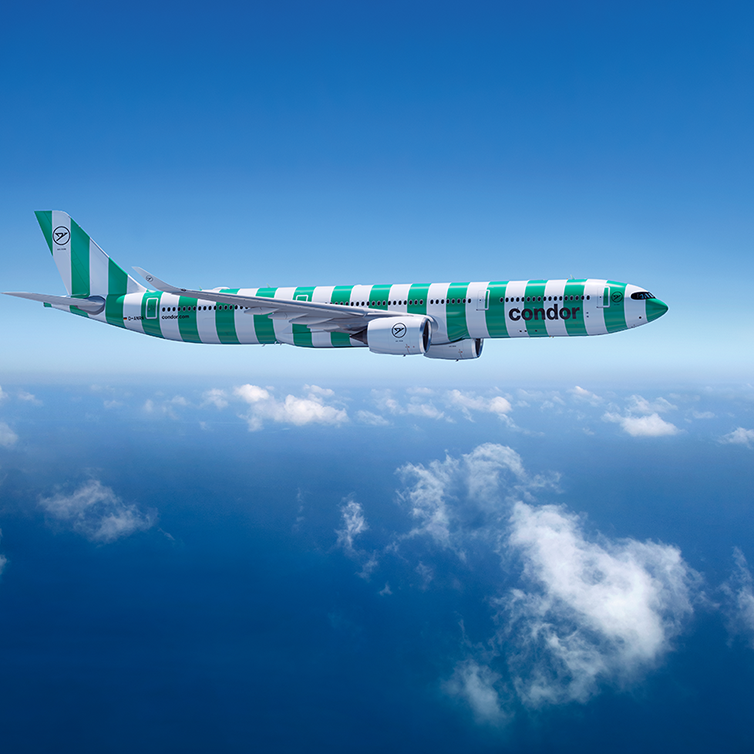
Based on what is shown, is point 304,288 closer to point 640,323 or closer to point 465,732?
point 640,323

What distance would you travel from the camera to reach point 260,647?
639 ft

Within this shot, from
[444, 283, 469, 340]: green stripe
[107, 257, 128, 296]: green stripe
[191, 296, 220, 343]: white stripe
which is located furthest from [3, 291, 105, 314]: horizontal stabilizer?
[444, 283, 469, 340]: green stripe

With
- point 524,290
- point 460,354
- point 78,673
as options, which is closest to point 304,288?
point 460,354

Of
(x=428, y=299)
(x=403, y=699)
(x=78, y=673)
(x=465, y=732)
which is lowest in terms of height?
(x=465, y=732)

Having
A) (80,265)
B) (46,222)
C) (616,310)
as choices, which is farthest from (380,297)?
(46,222)

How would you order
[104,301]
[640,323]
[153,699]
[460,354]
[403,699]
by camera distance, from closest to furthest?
[640,323] → [460,354] → [104,301] → [153,699] → [403,699]

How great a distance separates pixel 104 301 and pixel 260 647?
195 meters

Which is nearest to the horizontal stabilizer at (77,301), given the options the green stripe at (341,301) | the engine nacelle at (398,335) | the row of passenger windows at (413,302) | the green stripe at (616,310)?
the green stripe at (341,301)

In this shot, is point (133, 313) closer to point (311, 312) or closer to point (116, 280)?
point (116, 280)

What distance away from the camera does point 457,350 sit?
1240 inches

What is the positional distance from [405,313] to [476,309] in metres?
4.12

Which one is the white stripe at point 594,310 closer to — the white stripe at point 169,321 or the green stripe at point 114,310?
the white stripe at point 169,321

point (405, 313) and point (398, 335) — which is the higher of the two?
point (405, 313)

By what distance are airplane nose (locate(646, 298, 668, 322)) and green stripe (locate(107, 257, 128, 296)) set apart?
115ft
